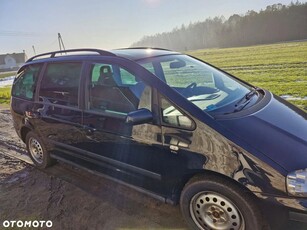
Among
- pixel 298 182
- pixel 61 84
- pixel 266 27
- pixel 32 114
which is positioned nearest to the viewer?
pixel 298 182

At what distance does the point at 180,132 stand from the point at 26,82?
3070 mm

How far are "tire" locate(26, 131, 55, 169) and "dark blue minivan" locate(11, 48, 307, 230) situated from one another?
453mm

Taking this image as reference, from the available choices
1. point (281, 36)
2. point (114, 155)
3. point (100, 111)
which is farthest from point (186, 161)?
point (281, 36)

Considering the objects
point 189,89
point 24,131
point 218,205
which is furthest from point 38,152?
point 218,205

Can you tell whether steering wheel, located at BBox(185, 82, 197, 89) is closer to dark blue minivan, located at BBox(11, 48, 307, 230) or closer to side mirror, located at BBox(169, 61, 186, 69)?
dark blue minivan, located at BBox(11, 48, 307, 230)

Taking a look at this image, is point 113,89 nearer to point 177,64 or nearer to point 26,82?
point 177,64

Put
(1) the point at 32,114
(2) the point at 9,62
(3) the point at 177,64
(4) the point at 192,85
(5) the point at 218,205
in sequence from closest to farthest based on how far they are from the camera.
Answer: (5) the point at 218,205 → (4) the point at 192,85 → (3) the point at 177,64 → (1) the point at 32,114 → (2) the point at 9,62

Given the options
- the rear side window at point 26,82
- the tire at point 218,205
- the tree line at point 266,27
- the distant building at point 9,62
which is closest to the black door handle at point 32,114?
the rear side window at point 26,82

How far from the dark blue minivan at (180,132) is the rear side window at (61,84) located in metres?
0.01

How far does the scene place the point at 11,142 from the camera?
553 centimetres

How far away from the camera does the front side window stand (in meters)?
2.65

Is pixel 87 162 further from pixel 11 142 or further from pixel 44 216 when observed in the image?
pixel 11 142

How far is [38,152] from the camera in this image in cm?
425

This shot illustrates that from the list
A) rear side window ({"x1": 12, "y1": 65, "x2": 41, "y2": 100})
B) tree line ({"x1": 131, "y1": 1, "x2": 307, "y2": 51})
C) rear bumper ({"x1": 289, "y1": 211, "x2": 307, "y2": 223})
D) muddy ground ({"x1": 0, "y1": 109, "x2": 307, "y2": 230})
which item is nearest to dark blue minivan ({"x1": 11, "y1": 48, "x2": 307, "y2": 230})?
rear bumper ({"x1": 289, "y1": 211, "x2": 307, "y2": 223})
